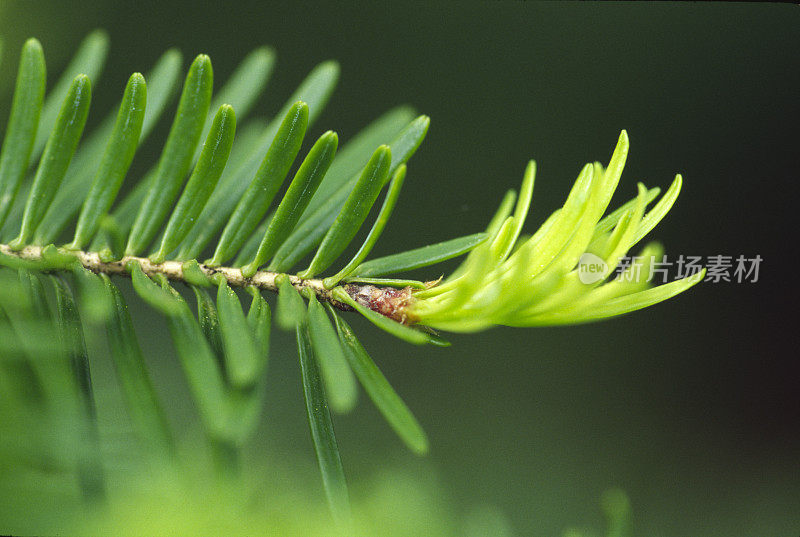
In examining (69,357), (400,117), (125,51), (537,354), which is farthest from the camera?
(537,354)

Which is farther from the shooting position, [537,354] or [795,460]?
[537,354]

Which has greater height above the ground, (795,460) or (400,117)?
(400,117)

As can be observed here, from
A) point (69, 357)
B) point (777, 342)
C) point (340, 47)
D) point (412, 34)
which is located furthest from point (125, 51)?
point (777, 342)

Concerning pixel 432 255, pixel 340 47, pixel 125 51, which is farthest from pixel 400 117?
pixel 125 51

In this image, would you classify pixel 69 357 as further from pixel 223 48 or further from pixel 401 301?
pixel 223 48

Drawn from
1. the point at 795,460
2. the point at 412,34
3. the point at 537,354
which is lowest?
the point at 795,460

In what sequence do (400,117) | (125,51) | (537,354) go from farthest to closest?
(537,354) → (125,51) → (400,117)
